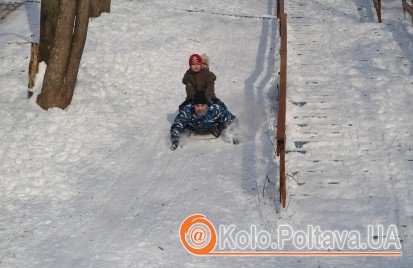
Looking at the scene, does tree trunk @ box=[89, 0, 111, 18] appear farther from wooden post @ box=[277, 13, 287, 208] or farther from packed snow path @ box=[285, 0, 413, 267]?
wooden post @ box=[277, 13, 287, 208]

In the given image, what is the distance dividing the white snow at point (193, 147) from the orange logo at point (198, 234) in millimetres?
113

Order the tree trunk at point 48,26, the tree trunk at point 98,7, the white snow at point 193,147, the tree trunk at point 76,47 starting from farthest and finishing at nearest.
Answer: the tree trunk at point 98,7 < the tree trunk at point 48,26 < the tree trunk at point 76,47 < the white snow at point 193,147

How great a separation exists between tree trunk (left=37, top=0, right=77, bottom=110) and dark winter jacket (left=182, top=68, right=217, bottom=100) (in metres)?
2.37

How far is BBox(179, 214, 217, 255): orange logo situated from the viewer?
6555mm

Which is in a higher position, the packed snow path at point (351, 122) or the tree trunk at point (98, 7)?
the packed snow path at point (351, 122)

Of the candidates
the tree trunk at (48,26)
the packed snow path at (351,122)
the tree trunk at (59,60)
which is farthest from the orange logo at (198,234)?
the tree trunk at (48,26)

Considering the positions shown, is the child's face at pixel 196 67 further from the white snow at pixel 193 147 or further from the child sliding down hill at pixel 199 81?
the white snow at pixel 193 147

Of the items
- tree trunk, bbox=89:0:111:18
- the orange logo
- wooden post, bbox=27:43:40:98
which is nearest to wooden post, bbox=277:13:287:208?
the orange logo

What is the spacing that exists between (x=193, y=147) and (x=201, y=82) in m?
1.16

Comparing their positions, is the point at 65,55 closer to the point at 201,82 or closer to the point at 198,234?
the point at 201,82

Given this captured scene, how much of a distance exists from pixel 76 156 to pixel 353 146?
4464mm

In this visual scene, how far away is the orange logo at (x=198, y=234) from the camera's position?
6.55 m

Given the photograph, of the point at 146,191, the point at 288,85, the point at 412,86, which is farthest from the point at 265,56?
the point at 146,191

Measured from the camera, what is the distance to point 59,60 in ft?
33.4
